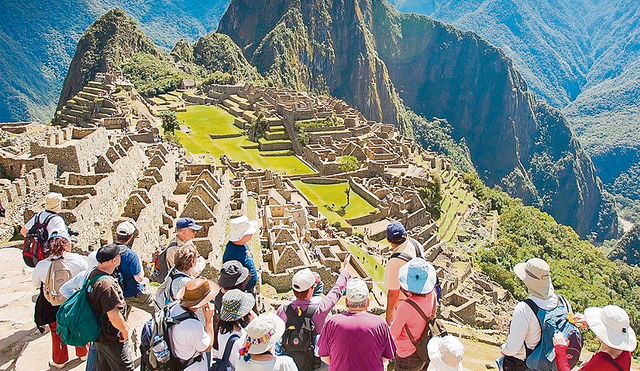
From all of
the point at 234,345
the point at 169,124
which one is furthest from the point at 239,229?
the point at 169,124

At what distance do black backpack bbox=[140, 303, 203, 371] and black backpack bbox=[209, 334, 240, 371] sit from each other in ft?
0.82

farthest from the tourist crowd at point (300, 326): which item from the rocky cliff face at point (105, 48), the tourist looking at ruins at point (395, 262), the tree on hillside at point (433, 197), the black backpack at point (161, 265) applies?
the rocky cliff face at point (105, 48)

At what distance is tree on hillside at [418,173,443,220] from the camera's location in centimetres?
5112

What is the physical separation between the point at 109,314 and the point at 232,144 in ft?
174

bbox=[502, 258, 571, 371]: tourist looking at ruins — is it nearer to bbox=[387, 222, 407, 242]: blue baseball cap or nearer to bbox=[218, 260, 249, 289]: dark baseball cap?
bbox=[387, 222, 407, 242]: blue baseball cap

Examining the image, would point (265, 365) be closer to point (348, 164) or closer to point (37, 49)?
point (348, 164)

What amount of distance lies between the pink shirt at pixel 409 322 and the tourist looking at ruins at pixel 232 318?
85.8 inches

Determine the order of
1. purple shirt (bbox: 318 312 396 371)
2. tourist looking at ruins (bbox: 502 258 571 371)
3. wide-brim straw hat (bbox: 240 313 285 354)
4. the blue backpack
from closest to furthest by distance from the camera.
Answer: wide-brim straw hat (bbox: 240 313 285 354) → purple shirt (bbox: 318 312 396 371) → the blue backpack → tourist looking at ruins (bbox: 502 258 571 371)

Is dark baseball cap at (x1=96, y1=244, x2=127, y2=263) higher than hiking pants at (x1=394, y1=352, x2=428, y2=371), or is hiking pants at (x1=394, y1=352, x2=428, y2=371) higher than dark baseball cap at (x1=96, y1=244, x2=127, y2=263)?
dark baseball cap at (x1=96, y1=244, x2=127, y2=263)

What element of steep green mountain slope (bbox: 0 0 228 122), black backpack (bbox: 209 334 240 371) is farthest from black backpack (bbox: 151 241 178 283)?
steep green mountain slope (bbox: 0 0 228 122)

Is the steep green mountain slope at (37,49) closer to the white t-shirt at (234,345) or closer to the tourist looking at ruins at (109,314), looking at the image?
the tourist looking at ruins at (109,314)

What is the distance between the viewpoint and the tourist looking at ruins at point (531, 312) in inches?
275

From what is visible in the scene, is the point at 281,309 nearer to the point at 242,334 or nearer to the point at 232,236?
the point at 242,334

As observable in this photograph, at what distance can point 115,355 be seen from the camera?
7.32 meters
